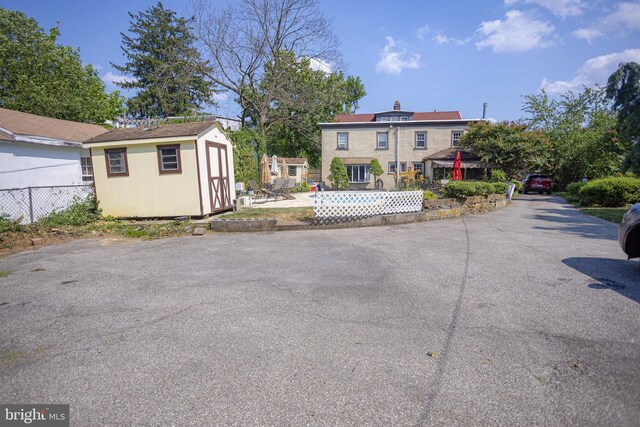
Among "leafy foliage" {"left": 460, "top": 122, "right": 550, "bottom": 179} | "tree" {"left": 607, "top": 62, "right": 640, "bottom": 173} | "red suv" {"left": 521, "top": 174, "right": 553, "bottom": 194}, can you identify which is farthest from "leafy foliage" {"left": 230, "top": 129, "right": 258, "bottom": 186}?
"red suv" {"left": 521, "top": 174, "right": 553, "bottom": 194}

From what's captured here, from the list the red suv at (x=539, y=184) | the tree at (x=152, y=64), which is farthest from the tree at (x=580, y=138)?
the tree at (x=152, y=64)

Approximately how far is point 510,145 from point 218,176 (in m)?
20.9

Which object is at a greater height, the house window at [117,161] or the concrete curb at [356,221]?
the house window at [117,161]

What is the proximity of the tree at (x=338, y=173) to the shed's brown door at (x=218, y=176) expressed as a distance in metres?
16.0

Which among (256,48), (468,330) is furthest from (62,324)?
(256,48)

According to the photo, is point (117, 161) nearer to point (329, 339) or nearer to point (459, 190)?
point (329, 339)

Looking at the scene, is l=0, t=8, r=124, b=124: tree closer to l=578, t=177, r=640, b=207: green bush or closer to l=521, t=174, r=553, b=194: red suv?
l=578, t=177, r=640, b=207: green bush

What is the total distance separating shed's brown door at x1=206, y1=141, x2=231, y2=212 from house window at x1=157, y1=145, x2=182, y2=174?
999 mm

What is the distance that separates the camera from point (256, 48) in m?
23.3

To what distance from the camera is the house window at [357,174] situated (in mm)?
30031

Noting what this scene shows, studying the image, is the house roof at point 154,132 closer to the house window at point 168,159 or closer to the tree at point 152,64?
the house window at point 168,159

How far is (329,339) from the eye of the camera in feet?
10.1

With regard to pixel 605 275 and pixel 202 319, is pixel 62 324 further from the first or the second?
pixel 605 275

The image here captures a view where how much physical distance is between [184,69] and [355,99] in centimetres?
3009
